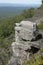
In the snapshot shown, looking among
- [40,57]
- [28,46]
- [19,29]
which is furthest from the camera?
[19,29]

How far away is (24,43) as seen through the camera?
29.0 m

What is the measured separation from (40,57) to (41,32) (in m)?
6.55

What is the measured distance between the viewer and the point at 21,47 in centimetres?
2897

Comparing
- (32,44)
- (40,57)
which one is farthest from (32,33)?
(40,57)

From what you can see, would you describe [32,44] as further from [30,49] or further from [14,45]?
[14,45]

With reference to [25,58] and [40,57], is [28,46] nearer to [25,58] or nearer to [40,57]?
[25,58]

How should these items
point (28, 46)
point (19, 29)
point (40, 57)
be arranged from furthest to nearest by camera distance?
point (19, 29)
point (28, 46)
point (40, 57)

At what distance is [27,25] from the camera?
31.3 metres

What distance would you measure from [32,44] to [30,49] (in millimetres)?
545

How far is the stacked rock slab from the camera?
28.5 meters

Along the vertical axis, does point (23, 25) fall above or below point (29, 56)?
above

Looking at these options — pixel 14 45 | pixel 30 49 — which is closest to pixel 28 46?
pixel 30 49

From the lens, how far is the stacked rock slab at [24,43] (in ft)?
93.6

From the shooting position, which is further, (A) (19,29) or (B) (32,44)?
(A) (19,29)
